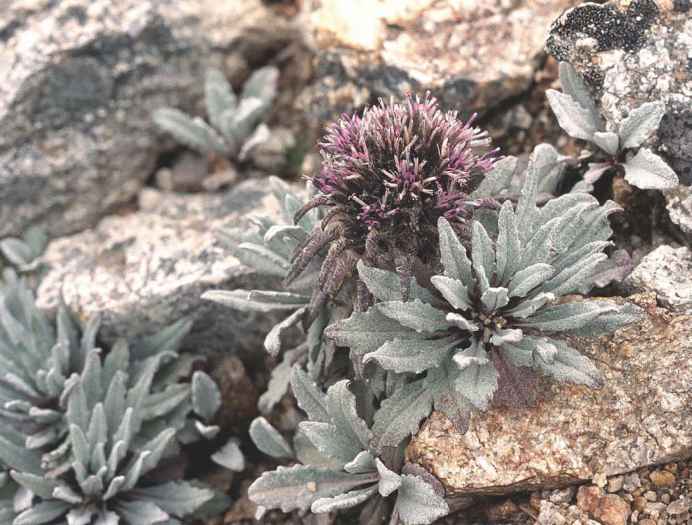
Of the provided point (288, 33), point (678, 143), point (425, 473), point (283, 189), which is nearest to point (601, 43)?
point (678, 143)

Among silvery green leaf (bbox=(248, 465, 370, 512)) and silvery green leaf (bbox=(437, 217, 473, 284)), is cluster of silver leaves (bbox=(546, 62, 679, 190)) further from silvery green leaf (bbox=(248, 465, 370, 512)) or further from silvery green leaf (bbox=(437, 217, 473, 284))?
silvery green leaf (bbox=(248, 465, 370, 512))

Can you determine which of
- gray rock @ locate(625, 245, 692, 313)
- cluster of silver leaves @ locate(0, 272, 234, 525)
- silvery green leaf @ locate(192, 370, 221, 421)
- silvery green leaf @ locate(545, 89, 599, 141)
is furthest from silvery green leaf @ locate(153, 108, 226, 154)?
gray rock @ locate(625, 245, 692, 313)

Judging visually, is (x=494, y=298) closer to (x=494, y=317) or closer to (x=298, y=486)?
(x=494, y=317)

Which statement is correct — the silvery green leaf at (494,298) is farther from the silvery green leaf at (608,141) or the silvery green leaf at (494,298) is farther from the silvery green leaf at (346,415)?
the silvery green leaf at (608,141)

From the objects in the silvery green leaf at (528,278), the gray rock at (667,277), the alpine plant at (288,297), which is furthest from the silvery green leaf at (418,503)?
the gray rock at (667,277)

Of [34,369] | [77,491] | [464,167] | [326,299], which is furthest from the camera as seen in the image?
[34,369]

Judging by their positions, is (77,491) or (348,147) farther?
(77,491)

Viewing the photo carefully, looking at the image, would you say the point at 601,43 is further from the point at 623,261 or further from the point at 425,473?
the point at 425,473
